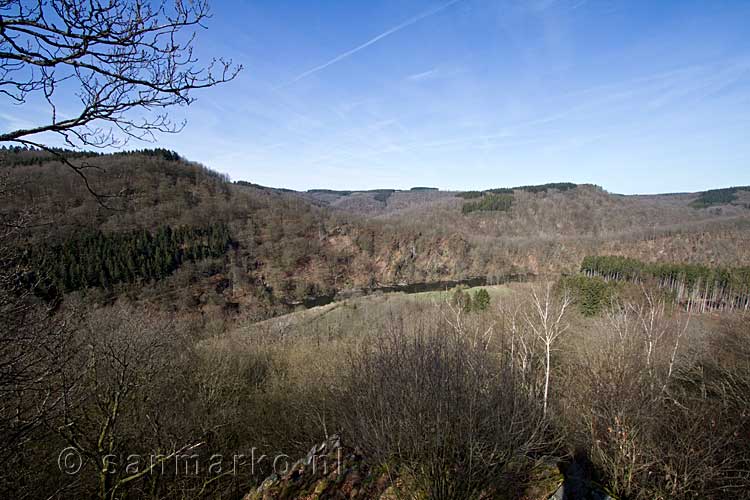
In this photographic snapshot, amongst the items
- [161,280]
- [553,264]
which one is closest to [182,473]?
[161,280]

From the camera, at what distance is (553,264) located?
92000mm

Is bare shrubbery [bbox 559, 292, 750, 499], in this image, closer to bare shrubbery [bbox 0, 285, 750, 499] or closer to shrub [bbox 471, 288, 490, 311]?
bare shrubbery [bbox 0, 285, 750, 499]

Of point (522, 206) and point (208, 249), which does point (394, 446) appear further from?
point (522, 206)

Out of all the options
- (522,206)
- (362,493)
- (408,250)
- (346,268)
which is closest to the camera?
(362,493)

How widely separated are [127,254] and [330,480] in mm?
61216

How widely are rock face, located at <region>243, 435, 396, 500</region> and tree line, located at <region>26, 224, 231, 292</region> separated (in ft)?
147

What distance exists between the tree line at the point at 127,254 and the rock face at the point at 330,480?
44849 mm

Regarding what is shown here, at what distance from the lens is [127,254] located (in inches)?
2116

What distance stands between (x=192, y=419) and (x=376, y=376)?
8019 mm

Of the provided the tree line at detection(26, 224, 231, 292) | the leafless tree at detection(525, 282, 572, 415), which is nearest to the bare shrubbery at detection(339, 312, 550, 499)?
the leafless tree at detection(525, 282, 572, 415)

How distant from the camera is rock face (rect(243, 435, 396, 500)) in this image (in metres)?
5.36

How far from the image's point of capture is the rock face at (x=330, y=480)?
536 centimetres

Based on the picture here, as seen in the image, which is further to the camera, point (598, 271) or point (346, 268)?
point (346, 268)

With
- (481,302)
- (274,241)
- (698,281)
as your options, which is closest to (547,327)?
(481,302)
